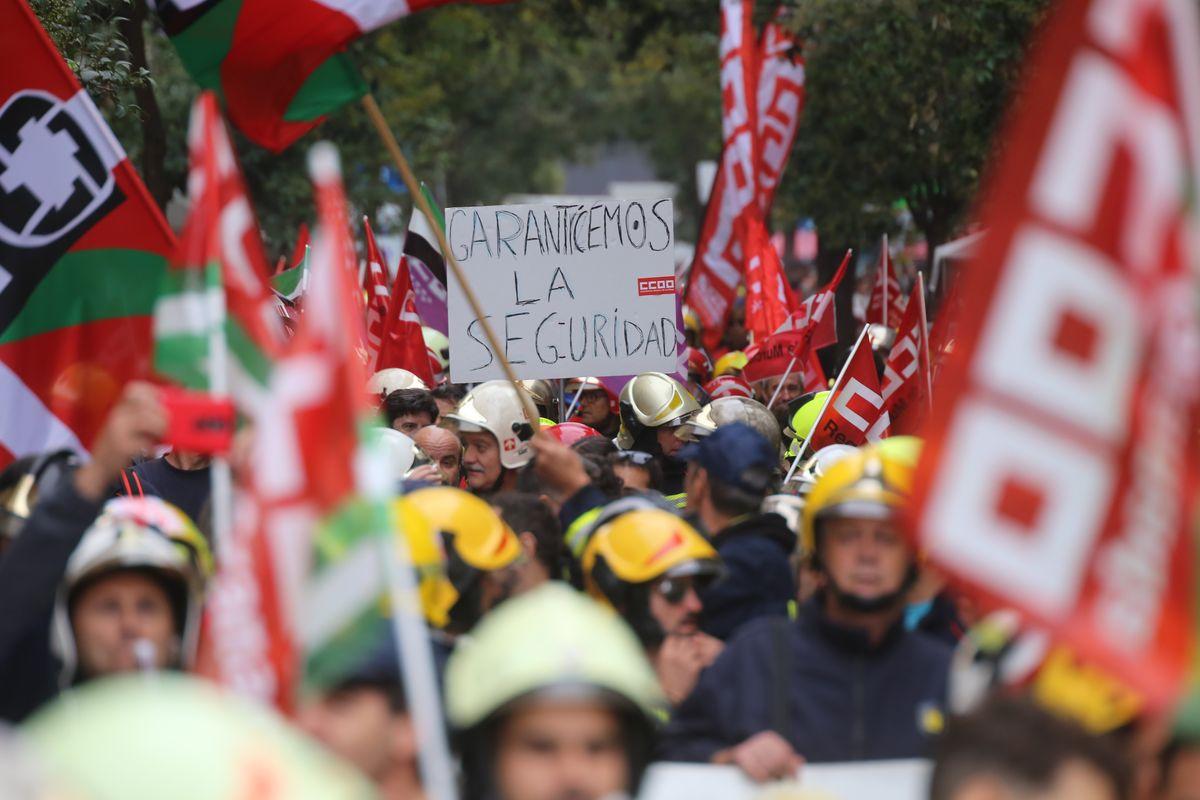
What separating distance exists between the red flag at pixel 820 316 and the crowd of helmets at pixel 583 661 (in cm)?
575

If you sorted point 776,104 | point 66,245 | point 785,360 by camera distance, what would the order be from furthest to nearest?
1. point 776,104
2. point 785,360
3. point 66,245

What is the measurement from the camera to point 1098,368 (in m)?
Answer: 3.29

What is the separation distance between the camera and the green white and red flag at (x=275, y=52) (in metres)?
6.57

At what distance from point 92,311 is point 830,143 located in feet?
51.9

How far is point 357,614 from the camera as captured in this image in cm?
330

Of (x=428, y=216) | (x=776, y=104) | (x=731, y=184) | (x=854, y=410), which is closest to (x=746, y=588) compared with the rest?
(x=428, y=216)

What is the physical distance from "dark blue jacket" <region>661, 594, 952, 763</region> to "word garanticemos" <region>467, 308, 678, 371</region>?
19.1 ft

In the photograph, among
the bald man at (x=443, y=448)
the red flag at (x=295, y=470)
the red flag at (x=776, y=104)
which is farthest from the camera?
the red flag at (x=776, y=104)

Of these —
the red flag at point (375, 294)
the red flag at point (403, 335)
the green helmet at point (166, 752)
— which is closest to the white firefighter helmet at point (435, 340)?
Answer: the red flag at point (375, 294)

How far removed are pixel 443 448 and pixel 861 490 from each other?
4.08 meters

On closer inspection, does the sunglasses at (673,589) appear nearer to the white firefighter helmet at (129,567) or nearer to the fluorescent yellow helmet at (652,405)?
the white firefighter helmet at (129,567)

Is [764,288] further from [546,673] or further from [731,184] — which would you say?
[546,673]

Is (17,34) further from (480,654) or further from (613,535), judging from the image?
(480,654)

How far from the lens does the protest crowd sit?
329 cm
